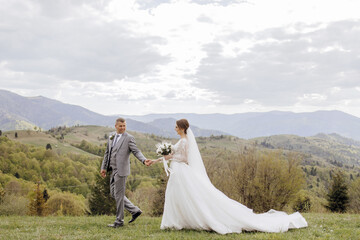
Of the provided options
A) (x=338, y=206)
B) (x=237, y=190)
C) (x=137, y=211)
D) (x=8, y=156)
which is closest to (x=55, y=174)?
(x=8, y=156)

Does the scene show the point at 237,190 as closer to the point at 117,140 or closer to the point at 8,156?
the point at 117,140

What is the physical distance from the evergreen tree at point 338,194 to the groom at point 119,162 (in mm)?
46638

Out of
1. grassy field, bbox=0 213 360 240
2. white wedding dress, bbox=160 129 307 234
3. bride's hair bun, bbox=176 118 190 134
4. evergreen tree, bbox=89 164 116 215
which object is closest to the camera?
grassy field, bbox=0 213 360 240

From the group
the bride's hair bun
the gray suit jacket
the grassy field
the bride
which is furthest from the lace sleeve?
the grassy field

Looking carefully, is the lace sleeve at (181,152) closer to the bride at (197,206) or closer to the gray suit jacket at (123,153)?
the bride at (197,206)

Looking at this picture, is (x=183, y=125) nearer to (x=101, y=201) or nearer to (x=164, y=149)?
(x=164, y=149)

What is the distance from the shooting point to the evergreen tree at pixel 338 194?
48062 millimetres

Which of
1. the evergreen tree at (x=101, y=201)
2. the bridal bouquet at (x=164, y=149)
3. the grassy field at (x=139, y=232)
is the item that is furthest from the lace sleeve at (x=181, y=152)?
the evergreen tree at (x=101, y=201)

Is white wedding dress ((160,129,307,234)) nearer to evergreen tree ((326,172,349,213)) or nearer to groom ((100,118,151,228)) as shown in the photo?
groom ((100,118,151,228))

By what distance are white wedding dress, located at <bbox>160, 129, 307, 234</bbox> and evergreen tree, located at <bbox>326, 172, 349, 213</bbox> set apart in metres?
44.2

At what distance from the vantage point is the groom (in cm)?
995

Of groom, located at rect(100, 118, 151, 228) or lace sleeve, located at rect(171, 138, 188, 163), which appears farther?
groom, located at rect(100, 118, 151, 228)

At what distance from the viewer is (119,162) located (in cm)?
995

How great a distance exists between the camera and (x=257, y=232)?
8875mm
